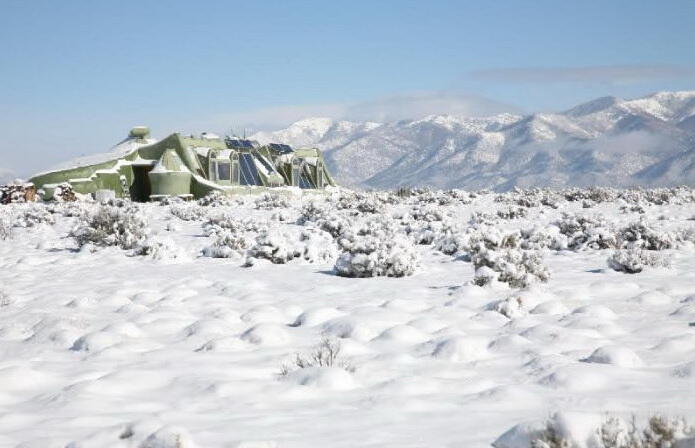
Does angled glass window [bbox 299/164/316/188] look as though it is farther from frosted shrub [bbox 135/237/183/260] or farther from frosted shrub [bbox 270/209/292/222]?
frosted shrub [bbox 135/237/183/260]

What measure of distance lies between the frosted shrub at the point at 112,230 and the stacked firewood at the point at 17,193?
19.0 metres

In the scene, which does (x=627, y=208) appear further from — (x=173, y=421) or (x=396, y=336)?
(x=173, y=421)

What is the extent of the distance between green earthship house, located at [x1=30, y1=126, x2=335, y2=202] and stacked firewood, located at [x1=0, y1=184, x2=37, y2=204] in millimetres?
670

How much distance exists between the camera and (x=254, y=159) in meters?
37.3

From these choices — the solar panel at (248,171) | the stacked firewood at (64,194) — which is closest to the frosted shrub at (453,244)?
the stacked firewood at (64,194)

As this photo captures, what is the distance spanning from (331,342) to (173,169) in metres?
29.4

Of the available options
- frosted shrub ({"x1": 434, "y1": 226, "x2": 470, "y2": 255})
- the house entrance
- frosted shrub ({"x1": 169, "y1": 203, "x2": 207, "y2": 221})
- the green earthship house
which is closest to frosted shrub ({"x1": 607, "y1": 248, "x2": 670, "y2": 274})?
frosted shrub ({"x1": 434, "y1": 226, "x2": 470, "y2": 255})

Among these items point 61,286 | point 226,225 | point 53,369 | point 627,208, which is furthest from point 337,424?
point 627,208

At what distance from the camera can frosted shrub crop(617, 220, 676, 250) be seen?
11.7 metres

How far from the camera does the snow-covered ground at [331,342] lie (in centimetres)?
344

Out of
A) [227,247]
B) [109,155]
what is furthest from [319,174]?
[227,247]

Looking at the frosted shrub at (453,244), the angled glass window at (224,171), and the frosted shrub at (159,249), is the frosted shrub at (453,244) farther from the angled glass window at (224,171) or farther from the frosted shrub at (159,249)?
the angled glass window at (224,171)

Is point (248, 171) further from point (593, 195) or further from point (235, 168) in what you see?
point (593, 195)

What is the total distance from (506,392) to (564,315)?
269 cm
